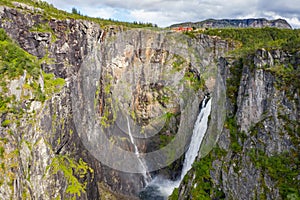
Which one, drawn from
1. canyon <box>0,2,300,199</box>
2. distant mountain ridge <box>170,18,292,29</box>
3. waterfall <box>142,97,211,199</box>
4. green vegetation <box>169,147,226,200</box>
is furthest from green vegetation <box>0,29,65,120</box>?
distant mountain ridge <box>170,18,292,29</box>

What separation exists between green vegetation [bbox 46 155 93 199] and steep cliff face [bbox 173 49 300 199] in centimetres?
1096

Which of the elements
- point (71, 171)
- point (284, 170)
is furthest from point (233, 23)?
point (284, 170)

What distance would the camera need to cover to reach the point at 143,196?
32969 mm

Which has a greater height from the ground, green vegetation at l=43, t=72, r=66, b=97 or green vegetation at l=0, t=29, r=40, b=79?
green vegetation at l=0, t=29, r=40, b=79

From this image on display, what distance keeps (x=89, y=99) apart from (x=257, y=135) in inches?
846

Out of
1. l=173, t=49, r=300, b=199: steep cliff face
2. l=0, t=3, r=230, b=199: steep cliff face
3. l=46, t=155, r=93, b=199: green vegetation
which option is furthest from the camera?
l=46, t=155, r=93, b=199: green vegetation

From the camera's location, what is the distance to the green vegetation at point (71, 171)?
25.1 m

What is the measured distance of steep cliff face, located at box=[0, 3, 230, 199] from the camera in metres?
21.5

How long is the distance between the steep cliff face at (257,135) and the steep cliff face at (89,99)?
12.6 meters

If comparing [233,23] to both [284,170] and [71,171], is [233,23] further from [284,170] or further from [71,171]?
[284,170]

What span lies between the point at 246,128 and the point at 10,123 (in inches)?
659

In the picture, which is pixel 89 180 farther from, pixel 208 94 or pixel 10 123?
pixel 208 94

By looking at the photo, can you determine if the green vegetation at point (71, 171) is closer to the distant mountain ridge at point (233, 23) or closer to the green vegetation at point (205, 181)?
the green vegetation at point (205, 181)

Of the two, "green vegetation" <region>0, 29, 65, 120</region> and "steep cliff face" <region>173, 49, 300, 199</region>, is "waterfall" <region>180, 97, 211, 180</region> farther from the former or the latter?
"green vegetation" <region>0, 29, 65, 120</region>
